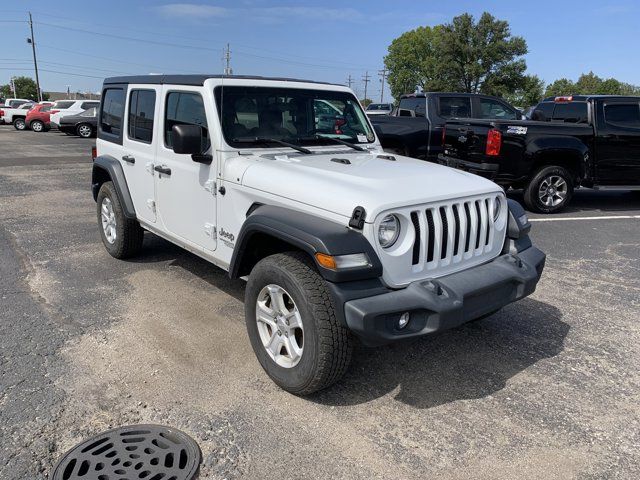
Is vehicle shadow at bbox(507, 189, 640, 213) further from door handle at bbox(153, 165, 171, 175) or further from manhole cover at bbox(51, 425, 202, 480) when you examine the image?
manhole cover at bbox(51, 425, 202, 480)

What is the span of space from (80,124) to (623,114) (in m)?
22.0

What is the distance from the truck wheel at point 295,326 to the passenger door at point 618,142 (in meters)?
7.50

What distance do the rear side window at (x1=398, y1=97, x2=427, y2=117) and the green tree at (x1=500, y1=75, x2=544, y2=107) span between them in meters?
40.5

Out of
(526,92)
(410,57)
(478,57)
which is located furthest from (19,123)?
(410,57)

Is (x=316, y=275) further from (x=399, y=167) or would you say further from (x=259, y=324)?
(x=399, y=167)

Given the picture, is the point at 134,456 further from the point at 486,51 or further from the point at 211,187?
the point at 486,51

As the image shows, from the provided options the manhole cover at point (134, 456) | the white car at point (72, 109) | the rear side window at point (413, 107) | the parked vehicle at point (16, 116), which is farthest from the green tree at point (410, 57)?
the manhole cover at point (134, 456)

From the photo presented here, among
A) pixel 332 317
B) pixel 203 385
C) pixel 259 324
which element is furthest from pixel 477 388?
pixel 203 385

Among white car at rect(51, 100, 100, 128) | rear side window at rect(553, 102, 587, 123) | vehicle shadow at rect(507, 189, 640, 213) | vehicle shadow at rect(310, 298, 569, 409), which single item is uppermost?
white car at rect(51, 100, 100, 128)

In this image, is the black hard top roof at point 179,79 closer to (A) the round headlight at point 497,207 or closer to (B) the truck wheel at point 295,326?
(B) the truck wheel at point 295,326

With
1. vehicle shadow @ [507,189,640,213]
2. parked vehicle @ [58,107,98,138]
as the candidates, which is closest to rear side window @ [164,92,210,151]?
vehicle shadow @ [507,189,640,213]

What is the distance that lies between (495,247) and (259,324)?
5.45ft

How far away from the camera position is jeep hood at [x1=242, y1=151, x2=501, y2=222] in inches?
117

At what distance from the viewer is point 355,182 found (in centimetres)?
319
